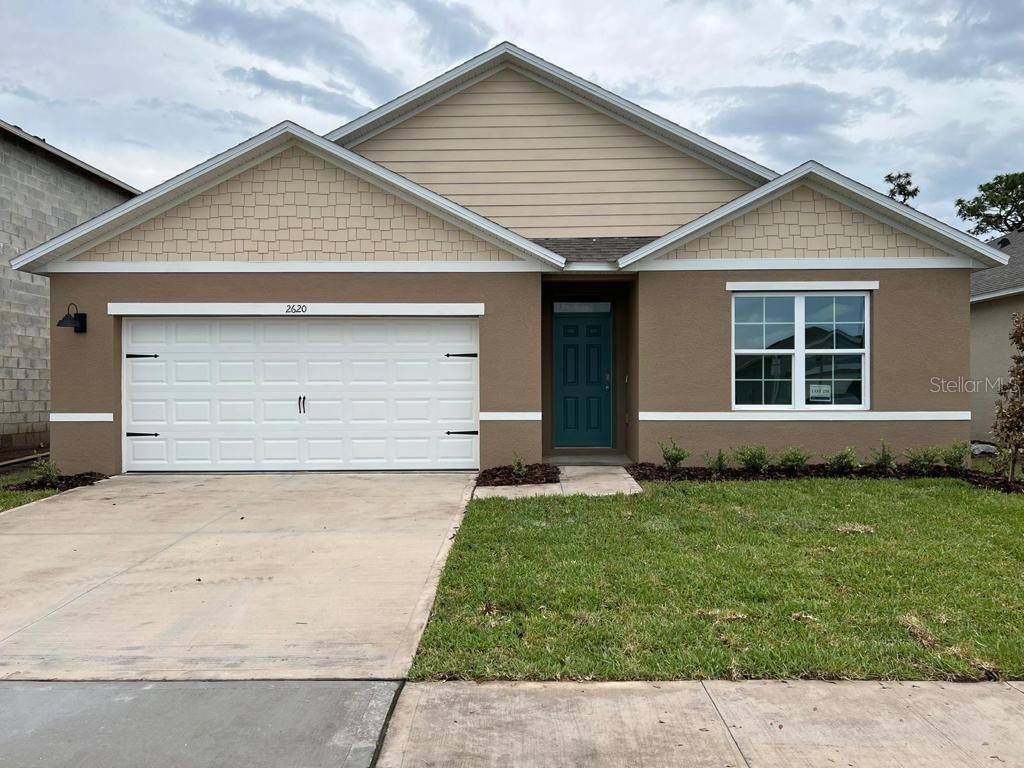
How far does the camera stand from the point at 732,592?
204 inches

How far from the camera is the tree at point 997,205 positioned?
38.7m

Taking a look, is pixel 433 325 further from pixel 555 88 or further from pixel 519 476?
pixel 555 88

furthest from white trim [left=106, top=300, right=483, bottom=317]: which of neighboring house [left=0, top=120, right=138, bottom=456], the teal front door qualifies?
neighboring house [left=0, top=120, right=138, bottom=456]

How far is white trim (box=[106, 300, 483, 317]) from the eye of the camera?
10.6 metres

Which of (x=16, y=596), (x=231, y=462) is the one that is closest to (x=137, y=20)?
(x=231, y=462)

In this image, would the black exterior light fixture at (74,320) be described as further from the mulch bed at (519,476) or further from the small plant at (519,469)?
the small plant at (519,469)

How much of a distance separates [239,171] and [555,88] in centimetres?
580

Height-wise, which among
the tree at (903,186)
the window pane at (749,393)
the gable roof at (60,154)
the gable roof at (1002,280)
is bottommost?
the window pane at (749,393)

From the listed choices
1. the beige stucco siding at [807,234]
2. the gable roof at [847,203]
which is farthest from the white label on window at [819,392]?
the gable roof at [847,203]

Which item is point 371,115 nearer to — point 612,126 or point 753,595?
point 612,126

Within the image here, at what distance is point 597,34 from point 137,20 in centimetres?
907

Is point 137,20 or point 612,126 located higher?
point 137,20

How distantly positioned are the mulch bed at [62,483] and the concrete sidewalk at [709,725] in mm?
8341

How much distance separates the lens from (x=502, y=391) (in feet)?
35.2
